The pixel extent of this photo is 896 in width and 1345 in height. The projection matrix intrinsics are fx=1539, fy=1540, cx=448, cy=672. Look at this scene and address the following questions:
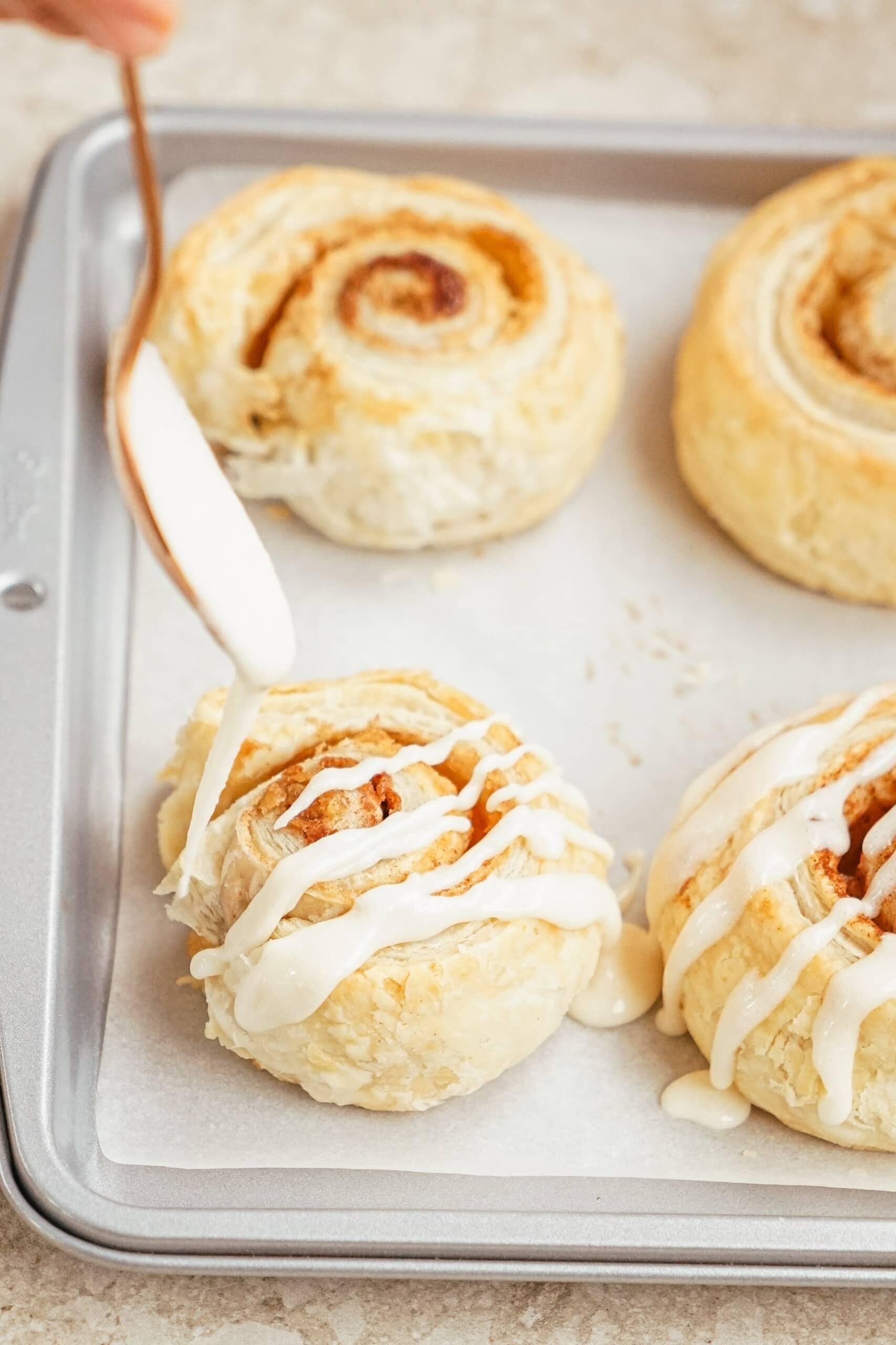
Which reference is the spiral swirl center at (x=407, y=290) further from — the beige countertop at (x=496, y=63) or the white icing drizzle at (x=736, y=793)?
the white icing drizzle at (x=736, y=793)

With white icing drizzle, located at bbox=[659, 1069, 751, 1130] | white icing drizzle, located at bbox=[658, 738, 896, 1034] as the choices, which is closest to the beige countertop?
white icing drizzle, located at bbox=[658, 738, 896, 1034]

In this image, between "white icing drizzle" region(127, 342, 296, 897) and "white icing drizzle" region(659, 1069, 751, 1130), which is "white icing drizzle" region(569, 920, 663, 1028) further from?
"white icing drizzle" region(127, 342, 296, 897)

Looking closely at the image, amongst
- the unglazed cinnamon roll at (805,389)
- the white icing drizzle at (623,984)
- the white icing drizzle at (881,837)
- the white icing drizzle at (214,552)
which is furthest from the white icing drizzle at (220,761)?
the unglazed cinnamon roll at (805,389)

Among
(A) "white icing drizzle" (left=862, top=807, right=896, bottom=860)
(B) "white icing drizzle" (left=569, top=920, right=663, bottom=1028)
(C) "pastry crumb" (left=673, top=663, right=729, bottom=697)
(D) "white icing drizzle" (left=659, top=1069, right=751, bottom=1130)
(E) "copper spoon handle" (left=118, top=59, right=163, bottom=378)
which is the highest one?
(E) "copper spoon handle" (left=118, top=59, right=163, bottom=378)

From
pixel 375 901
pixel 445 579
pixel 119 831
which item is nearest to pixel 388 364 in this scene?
pixel 445 579

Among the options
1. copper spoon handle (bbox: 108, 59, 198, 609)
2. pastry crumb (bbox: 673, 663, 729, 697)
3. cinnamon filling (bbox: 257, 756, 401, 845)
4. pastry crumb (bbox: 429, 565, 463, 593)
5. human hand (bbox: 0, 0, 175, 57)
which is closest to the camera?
copper spoon handle (bbox: 108, 59, 198, 609)

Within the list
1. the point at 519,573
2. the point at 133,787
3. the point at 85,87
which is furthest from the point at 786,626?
the point at 85,87
